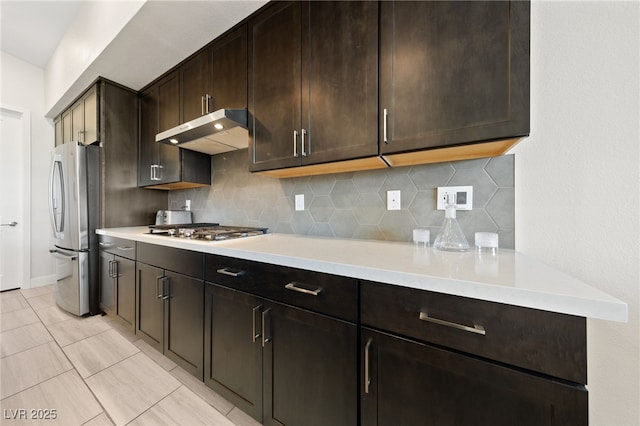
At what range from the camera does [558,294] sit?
1.72 ft

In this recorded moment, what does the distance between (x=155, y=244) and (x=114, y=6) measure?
1785 millimetres

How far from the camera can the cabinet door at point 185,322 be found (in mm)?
1277

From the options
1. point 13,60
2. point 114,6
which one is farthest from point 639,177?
point 13,60

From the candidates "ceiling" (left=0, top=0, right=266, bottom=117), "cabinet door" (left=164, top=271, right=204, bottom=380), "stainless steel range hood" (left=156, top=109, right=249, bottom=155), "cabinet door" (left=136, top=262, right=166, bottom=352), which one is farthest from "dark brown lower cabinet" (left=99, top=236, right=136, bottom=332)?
"ceiling" (left=0, top=0, right=266, bottom=117)

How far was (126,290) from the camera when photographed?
1.82m

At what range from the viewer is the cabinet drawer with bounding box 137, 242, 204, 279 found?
129cm

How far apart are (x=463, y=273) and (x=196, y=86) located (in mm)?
2166

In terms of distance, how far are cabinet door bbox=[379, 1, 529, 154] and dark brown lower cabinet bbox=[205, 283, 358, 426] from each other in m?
0.84

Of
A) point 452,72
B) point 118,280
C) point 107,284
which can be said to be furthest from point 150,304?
point 452,72

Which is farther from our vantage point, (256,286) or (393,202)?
(393,202)

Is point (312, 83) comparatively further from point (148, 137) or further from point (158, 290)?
point (148, 137)

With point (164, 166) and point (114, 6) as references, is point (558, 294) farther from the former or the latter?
point (114, 6)

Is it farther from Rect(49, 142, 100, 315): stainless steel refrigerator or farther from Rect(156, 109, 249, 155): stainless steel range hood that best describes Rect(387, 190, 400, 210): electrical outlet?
Rect(49, 142, 100, 315): stainless steel refrigerator

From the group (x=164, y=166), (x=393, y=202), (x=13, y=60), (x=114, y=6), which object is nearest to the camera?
(x=393, y=202)
